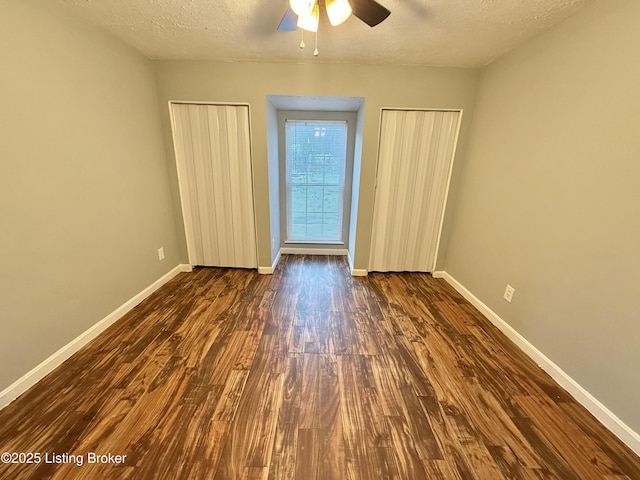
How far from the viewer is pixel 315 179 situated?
3451 millimetres

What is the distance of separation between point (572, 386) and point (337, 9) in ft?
8.76

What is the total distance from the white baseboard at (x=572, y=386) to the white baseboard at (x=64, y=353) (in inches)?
129

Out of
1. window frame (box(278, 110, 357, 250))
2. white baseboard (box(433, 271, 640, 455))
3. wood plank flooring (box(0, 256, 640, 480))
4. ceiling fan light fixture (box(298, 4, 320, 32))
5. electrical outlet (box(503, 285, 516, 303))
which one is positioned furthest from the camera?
window frame (box(278, 110, 357, 250))

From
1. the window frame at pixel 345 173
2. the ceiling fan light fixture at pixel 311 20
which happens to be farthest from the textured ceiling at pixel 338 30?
the window frame at pixel 345 173

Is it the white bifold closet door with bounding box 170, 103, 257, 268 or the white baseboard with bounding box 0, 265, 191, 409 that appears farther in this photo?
the white bifold closet door with bounding box 170, 103, 257, 268

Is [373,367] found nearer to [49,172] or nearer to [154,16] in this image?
[49,172]

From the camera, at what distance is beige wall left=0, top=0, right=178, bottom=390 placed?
1308mm

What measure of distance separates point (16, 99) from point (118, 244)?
42.7 inches

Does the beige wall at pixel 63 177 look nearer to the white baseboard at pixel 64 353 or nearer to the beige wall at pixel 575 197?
the white baseboard at pixel 64 353

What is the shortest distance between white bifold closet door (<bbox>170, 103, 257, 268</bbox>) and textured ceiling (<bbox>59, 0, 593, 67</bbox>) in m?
0.55

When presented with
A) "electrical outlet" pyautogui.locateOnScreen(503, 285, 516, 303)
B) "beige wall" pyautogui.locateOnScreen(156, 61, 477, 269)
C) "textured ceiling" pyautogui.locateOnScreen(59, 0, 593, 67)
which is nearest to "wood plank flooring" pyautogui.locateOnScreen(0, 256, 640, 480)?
"electrical outlet" pyautogui.locateOnScreen(503, 285, 516, 303)

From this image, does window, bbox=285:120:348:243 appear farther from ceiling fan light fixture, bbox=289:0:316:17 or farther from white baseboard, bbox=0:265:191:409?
white baseboard, bbox=0:265:191:409

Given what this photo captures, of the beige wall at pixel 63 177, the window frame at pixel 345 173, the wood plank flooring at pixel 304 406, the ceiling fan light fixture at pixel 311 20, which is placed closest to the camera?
the wood plank flooring at pixel 304 406

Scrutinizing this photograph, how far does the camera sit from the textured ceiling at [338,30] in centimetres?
151
